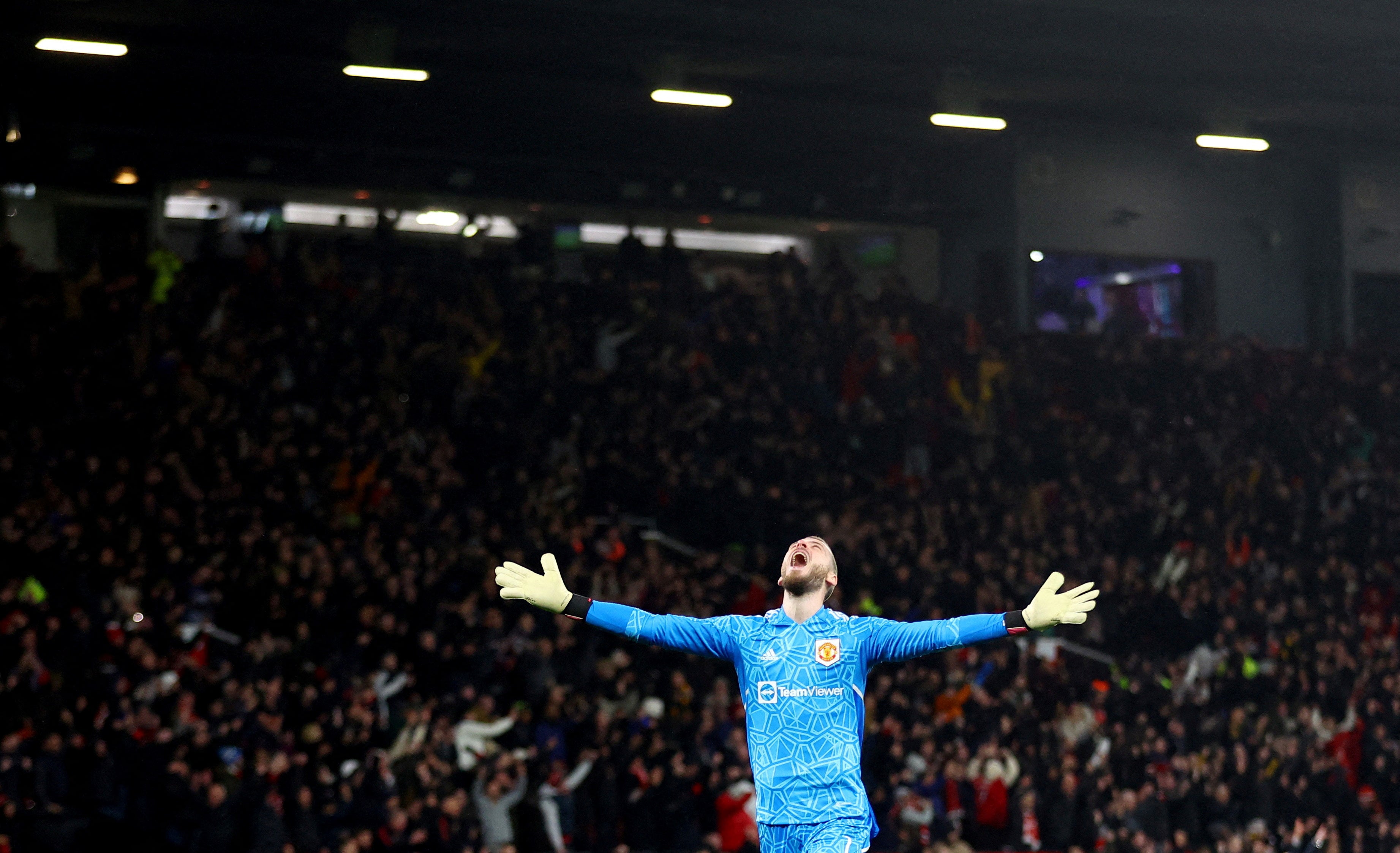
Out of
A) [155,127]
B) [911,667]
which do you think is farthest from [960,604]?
[155,127]

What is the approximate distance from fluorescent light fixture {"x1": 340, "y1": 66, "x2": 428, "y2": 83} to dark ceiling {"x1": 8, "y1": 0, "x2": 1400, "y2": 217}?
15cm

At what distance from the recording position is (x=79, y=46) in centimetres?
2362

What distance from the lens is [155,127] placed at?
29703 mm

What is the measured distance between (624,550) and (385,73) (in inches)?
321

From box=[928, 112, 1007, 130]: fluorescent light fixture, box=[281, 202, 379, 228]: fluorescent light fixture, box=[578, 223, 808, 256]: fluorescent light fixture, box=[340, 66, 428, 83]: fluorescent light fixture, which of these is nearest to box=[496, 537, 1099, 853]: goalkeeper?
box=[340, 66, 428, 83]: fluorescent light fixture

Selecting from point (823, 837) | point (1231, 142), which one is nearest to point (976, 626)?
point (823, 837)

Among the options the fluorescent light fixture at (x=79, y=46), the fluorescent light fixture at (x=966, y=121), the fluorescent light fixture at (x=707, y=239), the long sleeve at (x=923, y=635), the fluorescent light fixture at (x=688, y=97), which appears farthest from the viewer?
the fluorescent light fixture at (x=707, y=239)

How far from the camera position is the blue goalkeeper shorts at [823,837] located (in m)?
6.64

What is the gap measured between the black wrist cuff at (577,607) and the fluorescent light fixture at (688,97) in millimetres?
18797

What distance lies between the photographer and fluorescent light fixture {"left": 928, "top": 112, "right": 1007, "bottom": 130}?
26.8 meters

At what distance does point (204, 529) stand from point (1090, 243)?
2016 cm

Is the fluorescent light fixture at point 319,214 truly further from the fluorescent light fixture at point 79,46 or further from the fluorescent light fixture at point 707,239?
the fluorescent light fixture at point 79,46

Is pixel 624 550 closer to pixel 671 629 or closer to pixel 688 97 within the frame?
pixel 688 97

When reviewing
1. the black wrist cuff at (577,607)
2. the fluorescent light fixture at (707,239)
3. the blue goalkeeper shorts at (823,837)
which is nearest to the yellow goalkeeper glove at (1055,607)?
the blue goalkeeper shorts at (823,837)
